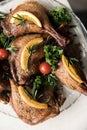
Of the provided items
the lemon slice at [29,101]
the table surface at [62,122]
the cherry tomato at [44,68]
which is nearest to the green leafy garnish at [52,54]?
the cherry tomato at [44,68]

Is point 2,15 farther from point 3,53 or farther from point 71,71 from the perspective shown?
point 71,71

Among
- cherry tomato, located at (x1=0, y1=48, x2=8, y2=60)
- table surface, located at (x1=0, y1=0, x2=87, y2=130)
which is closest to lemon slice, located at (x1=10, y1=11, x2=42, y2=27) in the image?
cherry tomato, located at (x1=0, y1=48, x2=8, y2=60)

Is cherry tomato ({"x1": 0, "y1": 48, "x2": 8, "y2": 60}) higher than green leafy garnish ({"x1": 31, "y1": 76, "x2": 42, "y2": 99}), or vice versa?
cherry tomato ({"x1": 0, "y1": 48, "x2": 8, "y2": 60})

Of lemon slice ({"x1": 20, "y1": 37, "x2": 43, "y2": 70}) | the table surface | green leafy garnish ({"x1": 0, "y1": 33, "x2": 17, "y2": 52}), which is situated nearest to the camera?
lemon slice ({"x1": 20, "y1": 37, "x2": 43, "y2": 70})

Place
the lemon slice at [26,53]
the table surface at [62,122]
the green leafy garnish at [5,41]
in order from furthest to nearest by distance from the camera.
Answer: the table surface at [62,122], the green leafy garnish at [5,41], the lemon slice at [26,53]

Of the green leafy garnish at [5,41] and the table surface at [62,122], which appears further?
the table surface at [62,122]

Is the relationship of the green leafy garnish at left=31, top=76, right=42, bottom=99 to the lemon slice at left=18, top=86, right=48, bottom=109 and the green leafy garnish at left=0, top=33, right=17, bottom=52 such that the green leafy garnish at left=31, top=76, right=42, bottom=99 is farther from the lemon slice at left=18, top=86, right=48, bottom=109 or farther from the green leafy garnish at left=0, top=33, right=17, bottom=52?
the green leafy garnish at left=0, top=33, right=17, bottom=52

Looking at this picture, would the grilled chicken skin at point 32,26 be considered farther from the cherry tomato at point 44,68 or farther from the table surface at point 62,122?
the table surface at point 62,122
